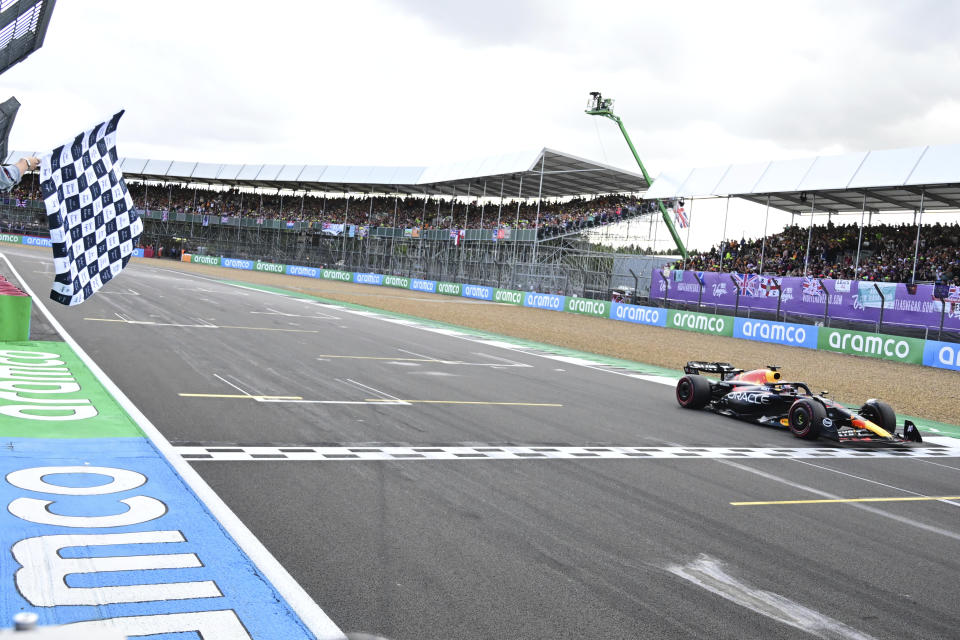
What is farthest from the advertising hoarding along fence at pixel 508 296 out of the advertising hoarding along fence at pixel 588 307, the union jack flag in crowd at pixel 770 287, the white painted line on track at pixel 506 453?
the white painted line on track at pixel 506 453

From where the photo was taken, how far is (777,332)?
1040 inches

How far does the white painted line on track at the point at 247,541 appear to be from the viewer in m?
3.76

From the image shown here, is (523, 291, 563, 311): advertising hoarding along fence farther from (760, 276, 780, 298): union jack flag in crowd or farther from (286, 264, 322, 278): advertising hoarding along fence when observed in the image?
(286, 264, 322, 278): advertising hoarding along fence

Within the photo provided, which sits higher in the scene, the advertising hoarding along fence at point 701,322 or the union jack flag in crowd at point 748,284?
the union jack flag in crowd at point 748,284

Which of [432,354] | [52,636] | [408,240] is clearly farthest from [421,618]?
[408,240]

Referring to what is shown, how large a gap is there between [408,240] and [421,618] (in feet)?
206

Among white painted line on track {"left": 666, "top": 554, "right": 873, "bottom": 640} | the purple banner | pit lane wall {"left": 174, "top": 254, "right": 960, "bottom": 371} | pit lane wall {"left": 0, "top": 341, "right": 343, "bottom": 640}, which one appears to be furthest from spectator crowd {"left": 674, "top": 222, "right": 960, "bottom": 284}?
pit lane wall {"left": 0, "top": 341, "right": 343, "bottom": 640}

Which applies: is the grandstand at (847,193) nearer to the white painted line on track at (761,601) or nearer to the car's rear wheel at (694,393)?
the car's rear wheel at (694,393)

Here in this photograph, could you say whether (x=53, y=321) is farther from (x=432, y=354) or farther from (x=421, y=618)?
(x=421, y=618)

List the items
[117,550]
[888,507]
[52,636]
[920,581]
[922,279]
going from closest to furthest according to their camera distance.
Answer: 1. [52,636]
2. [117,550]
3. [920,581]
4. [888,507]
5. [922,279]

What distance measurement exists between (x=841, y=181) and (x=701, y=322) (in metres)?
8.76

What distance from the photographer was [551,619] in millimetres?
4055

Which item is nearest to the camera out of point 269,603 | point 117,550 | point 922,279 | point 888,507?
point 269,603

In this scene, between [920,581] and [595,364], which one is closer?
[920,581]
